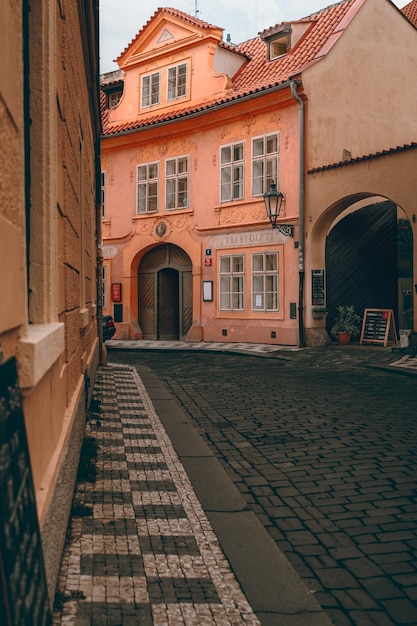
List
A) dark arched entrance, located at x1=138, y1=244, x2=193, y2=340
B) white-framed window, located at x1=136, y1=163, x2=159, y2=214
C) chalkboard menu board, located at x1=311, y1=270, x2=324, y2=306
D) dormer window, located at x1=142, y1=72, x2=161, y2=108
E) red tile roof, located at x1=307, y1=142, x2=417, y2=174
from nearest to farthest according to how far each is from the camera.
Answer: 1. red tile roof, located at x1=307, y1=142, x2=417, y2=174
2. chalkboard menu board, located at x1=311, y1=270, x2=324, y2=306
3. dark arched entrance, located at x1=138, y1=244, x2=193, y2=340
4. white-framed window, located at x1=136, y1=163, x2=159, y2=214
5. dormer window, located at x1=142, y1=72, x2=161, y2=108

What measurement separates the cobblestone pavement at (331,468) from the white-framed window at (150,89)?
13.2 metres

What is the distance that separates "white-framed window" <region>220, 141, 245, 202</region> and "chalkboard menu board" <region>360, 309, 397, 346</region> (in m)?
5.13

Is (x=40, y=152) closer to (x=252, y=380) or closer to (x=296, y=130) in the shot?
(x=252, y=380)

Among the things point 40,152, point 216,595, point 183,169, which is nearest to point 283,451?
point 216,595

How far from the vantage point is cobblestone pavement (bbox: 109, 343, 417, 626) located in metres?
3.18

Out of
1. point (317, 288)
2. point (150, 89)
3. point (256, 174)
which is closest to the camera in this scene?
point (317, 288)

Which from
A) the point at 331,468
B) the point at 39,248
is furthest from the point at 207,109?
the point at 39,248

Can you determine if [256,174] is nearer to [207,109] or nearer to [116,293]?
[207,109]

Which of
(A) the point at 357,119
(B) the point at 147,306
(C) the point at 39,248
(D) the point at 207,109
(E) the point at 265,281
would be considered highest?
(D) the point at 207,109

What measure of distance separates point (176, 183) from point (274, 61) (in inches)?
187

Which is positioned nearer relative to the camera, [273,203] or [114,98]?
[273,203]

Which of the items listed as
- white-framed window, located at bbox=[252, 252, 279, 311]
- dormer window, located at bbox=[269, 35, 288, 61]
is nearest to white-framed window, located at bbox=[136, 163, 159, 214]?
white-framed window, located at bbox=[252, 252, 279, 311]

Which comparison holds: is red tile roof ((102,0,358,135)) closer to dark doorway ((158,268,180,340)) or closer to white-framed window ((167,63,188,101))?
white-framed window ((167,63,188,101))

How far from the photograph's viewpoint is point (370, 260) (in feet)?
59.5
